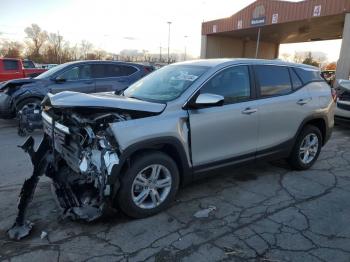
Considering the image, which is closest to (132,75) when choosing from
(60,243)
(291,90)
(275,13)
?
(291,90)

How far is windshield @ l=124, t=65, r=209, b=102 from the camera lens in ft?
12.8

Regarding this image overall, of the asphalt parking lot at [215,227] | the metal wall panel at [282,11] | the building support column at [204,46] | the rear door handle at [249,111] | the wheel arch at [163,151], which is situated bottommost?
the asphalt parking lot at [215,227]

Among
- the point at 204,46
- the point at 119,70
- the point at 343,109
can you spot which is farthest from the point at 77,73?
the point at 204,46

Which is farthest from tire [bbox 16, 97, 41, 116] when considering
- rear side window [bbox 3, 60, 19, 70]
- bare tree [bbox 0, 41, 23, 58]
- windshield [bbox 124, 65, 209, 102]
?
bare tree [bbox 0, 41, 23, 58]

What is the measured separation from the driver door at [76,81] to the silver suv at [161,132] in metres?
4.37

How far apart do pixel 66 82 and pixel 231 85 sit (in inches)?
224

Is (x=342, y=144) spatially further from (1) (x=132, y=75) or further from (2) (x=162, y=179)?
(1) (x=132, y=75)

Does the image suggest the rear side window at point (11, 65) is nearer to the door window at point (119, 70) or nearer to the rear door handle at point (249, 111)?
the door window at point (119, 70)

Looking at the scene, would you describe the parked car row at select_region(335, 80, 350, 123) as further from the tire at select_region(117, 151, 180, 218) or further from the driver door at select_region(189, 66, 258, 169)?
the tire at select_region(117, 151, 180, 218)

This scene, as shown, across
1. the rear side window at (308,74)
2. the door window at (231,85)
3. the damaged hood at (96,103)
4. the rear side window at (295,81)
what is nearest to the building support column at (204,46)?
the rear side window at (308,74)

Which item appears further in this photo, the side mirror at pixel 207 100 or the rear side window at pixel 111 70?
the rear side window at pixel 111 70

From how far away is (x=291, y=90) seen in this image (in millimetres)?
4871

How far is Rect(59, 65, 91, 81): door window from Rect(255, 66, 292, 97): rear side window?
5729 mm

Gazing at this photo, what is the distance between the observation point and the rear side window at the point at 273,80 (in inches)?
176
